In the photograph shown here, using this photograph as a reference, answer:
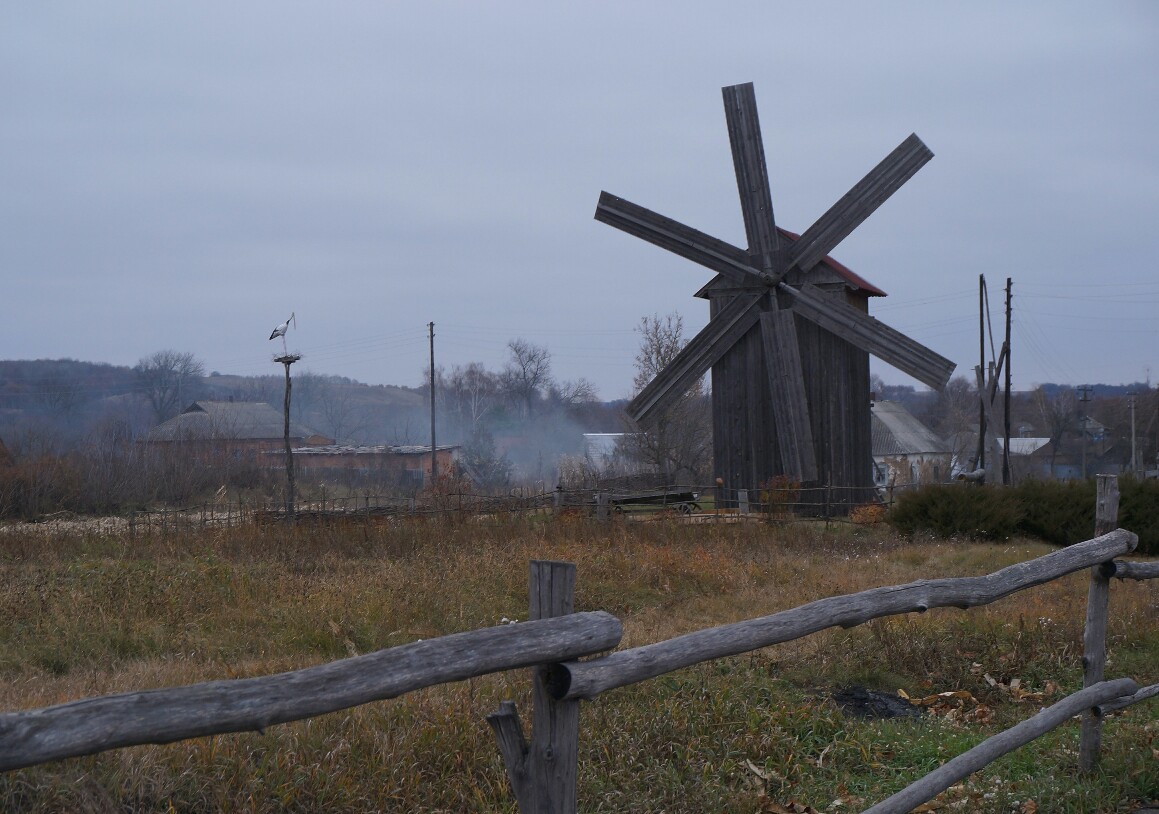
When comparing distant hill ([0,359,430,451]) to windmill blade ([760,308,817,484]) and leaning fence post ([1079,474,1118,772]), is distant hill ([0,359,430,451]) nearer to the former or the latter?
windmill blade ([760,308,817,484])

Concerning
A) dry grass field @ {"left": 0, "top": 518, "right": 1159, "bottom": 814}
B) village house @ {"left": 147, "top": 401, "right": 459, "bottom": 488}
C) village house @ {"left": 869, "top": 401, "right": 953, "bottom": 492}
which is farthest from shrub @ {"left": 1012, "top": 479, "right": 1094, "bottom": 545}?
village house @ {"left": 869, "top": 401, "right": 953, "bottom": 492}

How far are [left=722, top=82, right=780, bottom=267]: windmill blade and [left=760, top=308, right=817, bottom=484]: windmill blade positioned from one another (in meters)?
1.19

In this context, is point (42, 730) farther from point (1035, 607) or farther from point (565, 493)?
point (565, 493)

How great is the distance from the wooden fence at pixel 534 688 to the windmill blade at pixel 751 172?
15.6 meters

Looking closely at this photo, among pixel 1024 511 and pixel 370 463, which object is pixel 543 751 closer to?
pixel 1024 511

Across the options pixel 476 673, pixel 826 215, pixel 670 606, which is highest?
pixel 826 215

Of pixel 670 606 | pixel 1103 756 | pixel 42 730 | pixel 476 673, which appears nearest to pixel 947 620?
pixel 670 606

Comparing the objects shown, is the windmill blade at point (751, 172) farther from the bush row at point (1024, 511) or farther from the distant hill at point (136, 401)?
the distant hill at point (136, 401)

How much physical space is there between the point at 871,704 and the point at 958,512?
11301mm

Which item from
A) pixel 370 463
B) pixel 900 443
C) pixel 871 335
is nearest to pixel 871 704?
pixel 871 335

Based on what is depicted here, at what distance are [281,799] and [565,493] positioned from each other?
57.0 ft

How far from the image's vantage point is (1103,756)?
539 centimetres

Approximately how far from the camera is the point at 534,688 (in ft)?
10.5

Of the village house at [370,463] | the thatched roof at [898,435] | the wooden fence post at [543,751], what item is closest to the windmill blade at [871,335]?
the wooden fence post at [543,751]
